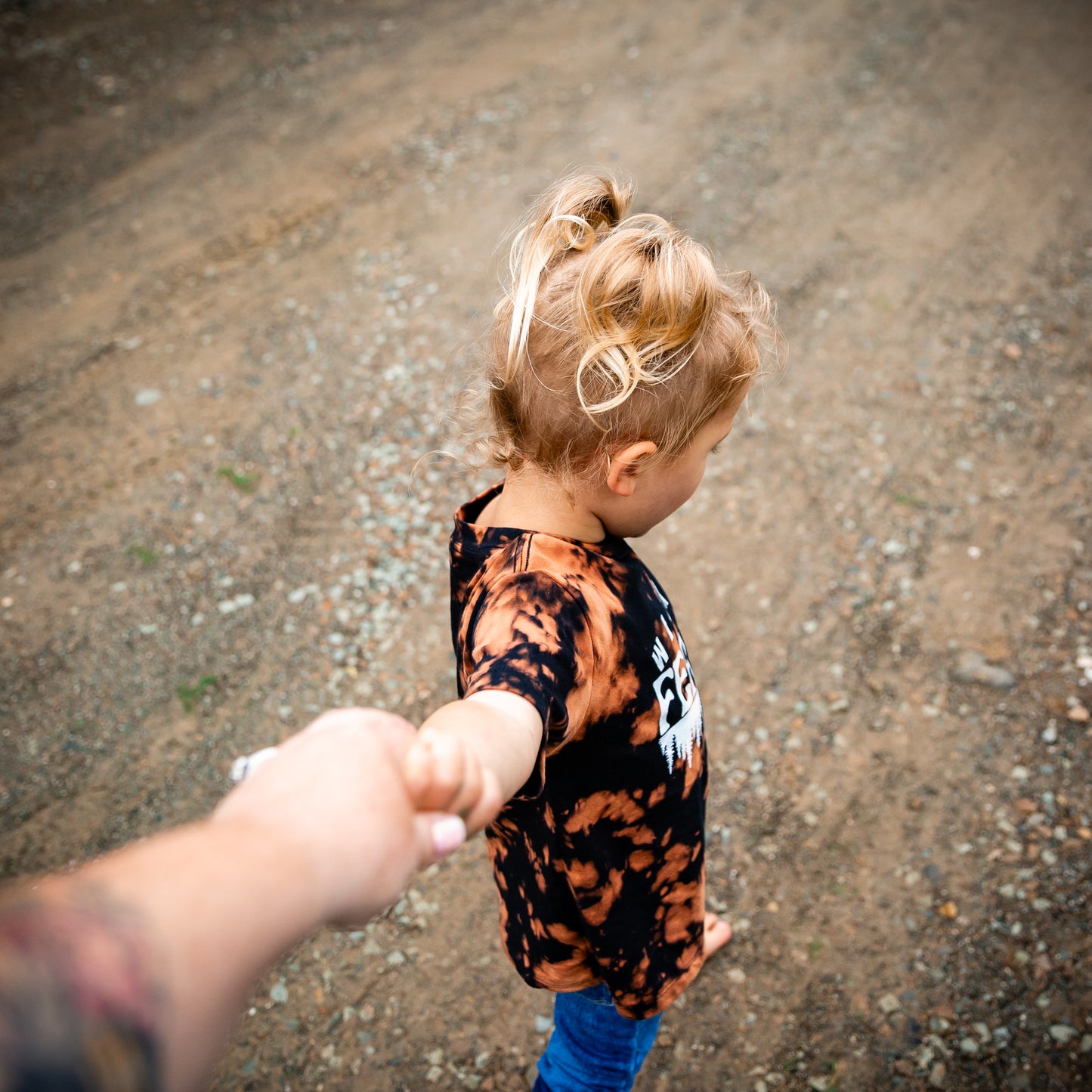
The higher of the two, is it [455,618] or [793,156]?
[455,618]

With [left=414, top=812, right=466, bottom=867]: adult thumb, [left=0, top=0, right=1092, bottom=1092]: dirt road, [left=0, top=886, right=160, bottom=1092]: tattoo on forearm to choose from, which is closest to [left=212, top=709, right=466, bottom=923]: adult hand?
[left=414, top=812, right=466, bottom=867]: adult thumb

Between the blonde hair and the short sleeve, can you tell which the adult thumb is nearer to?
the short sleeve

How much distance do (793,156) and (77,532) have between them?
5017 millimetres

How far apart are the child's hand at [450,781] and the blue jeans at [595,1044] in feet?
3.97

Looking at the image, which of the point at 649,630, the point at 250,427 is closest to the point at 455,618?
the point at 649,630

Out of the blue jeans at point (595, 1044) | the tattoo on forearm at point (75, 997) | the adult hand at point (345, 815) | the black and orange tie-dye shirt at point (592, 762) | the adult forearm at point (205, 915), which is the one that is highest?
the tattoo on forearm at point (75, 997)

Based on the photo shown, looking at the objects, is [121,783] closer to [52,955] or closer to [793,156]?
[52,955]

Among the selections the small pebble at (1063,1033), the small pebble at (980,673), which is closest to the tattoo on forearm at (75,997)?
the small pebble at (1063,1033)

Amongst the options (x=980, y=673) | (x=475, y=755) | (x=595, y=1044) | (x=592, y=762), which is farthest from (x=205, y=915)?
(x=980, y=673)

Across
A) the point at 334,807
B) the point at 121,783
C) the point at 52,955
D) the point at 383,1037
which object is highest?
the point at 52,955

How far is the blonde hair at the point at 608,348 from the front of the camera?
1.31m

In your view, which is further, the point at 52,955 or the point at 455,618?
the point at 455,618

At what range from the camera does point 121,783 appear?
3.10 metres

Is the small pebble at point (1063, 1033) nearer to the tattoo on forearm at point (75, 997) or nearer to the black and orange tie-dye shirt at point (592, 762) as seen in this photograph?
the black and orange tie-dye shirt at point (592, 762)
